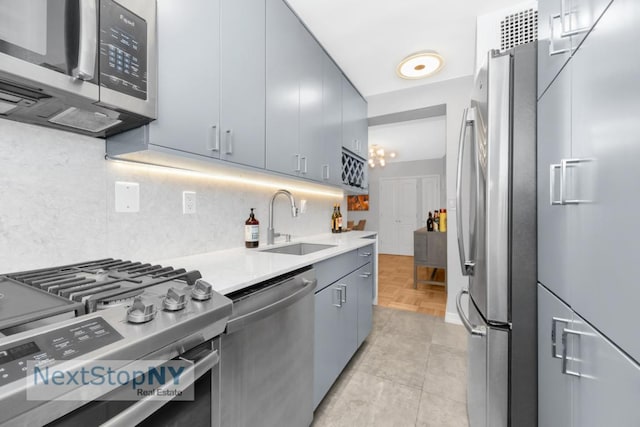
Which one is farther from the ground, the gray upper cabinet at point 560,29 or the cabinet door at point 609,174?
the gray upper cabinet at point 560,29

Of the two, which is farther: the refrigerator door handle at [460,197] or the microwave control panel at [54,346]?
the refrigerator door handle at [460,197]

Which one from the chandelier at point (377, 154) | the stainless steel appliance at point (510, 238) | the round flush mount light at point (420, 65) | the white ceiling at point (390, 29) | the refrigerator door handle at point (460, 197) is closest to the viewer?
the stainless steel appliance at point (510, 238)

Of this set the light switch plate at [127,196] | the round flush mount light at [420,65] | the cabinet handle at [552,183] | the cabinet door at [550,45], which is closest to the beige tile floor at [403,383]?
the cabinet handle at [552,183]

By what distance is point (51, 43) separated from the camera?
2.28 feet

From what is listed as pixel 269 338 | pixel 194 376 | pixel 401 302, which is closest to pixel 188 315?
pixel 194 376

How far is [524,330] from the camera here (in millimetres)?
1037

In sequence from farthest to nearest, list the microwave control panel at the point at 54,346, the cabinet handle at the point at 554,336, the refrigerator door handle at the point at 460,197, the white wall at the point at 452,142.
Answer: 1. the white wall at the point at 452,142
2. the refrigerator door handle at the point at 460,197
3. the cabinet handle at the point at 554,336
4. the microwave control panel at the point at 54,346

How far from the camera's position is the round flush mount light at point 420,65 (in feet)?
7.72

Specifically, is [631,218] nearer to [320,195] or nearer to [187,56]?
[187,56]

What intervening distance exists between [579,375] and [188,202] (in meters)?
1.61

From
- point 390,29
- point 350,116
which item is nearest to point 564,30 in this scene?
point 390,29

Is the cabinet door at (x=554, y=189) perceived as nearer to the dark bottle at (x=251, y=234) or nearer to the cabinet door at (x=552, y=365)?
the cabinet door at (x=552, y=365)

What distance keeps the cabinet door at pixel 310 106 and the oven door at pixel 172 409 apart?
1373 mm

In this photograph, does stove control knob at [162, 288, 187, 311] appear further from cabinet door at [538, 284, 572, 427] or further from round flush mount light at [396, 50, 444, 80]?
round flush mount light at [396, 50, 444, 80]
